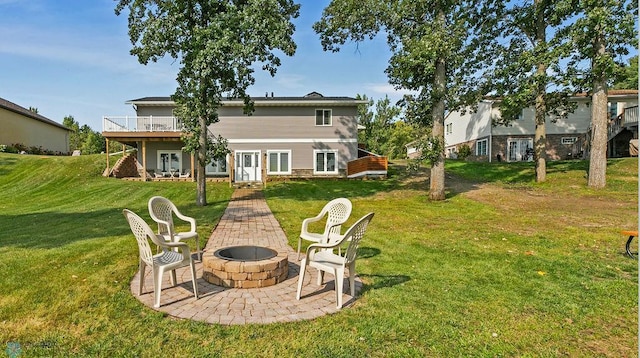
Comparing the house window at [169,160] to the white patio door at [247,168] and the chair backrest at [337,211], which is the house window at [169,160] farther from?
the chair backrest at [337,211]

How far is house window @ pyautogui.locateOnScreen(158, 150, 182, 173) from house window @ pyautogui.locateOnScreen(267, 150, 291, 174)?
6.08 meters

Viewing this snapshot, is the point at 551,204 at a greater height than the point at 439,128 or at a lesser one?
lesser

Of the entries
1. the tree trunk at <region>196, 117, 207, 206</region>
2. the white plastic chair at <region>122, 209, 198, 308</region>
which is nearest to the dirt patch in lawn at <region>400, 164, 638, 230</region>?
the white plastic chair at <region>122, 209, 198, 308</region>

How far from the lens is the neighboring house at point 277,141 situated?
22.2 m

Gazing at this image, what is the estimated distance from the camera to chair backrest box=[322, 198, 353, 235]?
536cm

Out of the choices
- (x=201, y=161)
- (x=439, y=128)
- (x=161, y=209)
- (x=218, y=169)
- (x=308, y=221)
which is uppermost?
(x=439, y=128)

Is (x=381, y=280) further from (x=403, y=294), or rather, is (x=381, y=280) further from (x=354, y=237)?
(x=354, y=237)

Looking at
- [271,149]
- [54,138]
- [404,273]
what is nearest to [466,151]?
[271,149]

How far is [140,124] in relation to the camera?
20469mm

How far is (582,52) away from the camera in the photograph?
14.5m

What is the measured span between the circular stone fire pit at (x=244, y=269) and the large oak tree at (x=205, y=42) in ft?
29.3

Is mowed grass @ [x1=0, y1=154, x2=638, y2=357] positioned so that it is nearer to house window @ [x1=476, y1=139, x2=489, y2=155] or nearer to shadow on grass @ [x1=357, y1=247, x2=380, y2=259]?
shadow on grass @ [x1=357, y1=247, x2=380, y2=259]

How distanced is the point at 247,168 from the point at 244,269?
18.5 meters

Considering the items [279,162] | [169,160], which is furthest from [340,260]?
[169,160]
